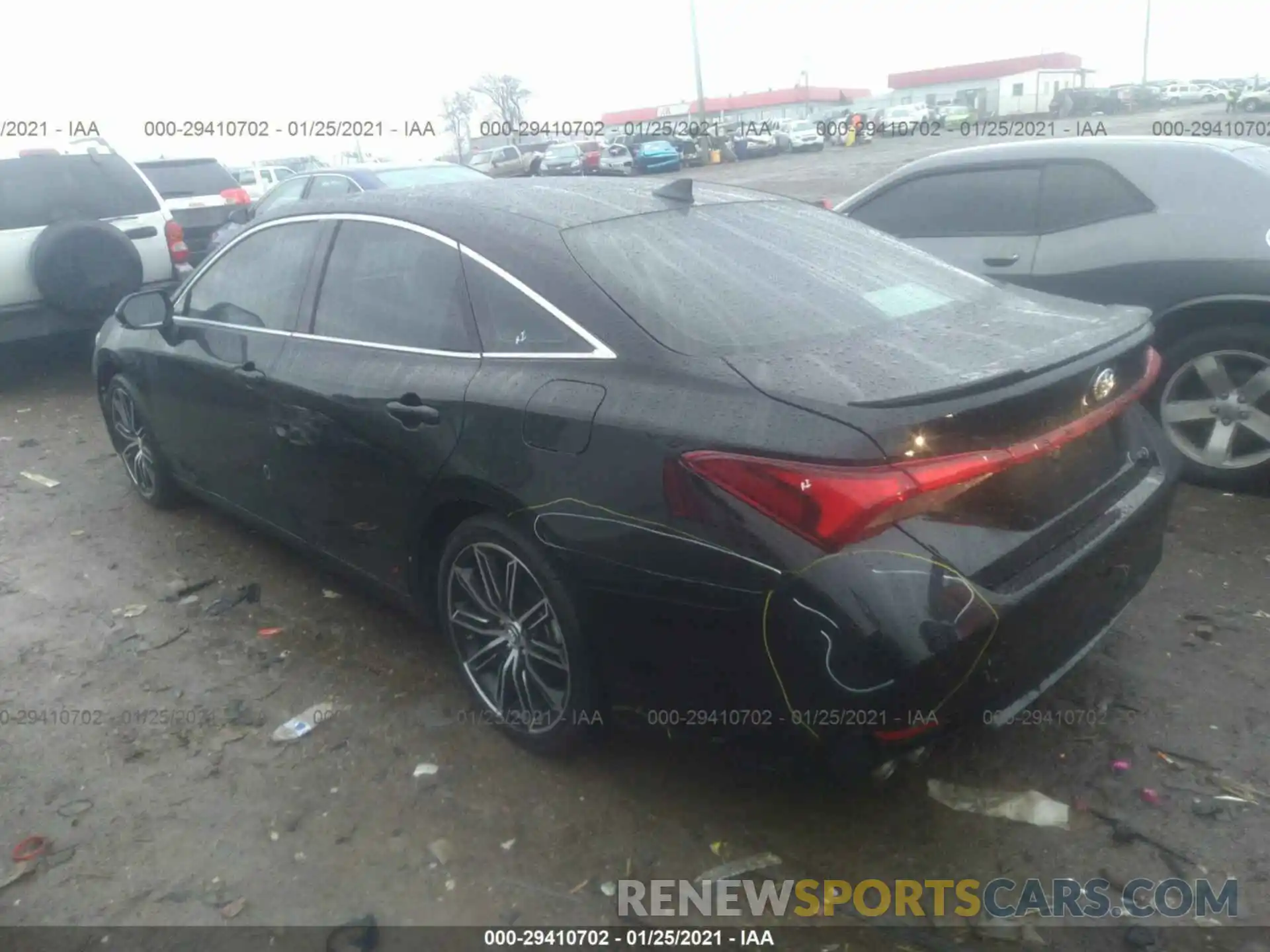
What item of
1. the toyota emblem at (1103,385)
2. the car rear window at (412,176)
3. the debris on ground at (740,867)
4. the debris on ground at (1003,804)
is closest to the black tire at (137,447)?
the debris on ground at (740,867)

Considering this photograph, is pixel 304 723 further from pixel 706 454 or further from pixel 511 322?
pixel 706 454

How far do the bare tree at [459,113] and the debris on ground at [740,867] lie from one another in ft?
180

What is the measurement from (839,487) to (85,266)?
725cm

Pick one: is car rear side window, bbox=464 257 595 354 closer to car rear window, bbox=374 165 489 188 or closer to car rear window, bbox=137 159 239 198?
car rear window, bbox=374 165 489 188

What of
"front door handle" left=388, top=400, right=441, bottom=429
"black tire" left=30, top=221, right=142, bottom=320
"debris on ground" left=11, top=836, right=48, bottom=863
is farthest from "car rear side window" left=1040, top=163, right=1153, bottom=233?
"black tire" left=30, top=221, right=142, bottom=320

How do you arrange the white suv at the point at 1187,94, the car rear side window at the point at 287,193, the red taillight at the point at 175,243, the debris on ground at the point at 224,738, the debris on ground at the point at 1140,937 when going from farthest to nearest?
the white suv at the point at 1187,94 → the car rear side window at the point at 287,193 → the red taillight at the point at 175,243 → the debris on ground at the point at 224,738 → the debris on ground at the point at 1140,937

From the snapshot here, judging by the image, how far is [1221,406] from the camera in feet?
15.1

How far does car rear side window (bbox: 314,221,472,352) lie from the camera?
3.20 meters

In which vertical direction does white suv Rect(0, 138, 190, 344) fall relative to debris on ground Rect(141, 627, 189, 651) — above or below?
above

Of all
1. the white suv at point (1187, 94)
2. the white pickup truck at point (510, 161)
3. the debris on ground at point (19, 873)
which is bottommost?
the white suv at point (1187, 94)

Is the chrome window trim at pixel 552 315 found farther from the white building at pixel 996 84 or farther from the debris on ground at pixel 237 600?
the white building at pixel 996 84

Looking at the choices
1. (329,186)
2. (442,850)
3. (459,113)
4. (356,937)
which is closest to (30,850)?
(356,937)

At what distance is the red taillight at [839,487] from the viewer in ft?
7.28

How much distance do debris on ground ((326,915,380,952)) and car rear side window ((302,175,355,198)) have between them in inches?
413
